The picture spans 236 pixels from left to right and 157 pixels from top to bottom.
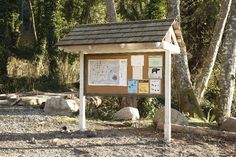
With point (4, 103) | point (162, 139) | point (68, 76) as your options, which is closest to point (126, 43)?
point (162, 139)

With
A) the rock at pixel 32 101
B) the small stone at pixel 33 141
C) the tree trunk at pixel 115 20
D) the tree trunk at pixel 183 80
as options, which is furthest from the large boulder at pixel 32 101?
the small stone at pixel 33 141

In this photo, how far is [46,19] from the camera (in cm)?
2573

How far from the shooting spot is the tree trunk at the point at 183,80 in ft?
41.4

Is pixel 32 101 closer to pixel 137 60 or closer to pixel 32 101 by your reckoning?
pixel 32 101

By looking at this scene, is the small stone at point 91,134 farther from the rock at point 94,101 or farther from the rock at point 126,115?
the rock at point 94,101

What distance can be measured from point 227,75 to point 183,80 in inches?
60.6

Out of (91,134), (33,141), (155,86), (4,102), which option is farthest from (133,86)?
(4,102)

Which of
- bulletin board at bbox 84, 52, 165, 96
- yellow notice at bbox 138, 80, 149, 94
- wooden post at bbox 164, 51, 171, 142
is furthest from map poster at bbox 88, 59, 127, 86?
wooden post at bbox 164, 51, 171, 142

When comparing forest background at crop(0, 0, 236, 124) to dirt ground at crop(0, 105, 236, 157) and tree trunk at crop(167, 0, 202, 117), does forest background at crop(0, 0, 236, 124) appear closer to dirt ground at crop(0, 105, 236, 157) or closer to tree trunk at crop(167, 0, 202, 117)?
tree trunk at crop(167, 0, 202, 117)

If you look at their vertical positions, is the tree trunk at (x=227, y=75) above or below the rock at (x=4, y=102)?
above

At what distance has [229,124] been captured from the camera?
954cm

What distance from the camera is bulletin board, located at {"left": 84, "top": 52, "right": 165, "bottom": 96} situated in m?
8.34

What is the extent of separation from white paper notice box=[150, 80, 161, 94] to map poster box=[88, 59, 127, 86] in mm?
571

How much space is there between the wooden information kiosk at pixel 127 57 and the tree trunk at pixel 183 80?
361cm
